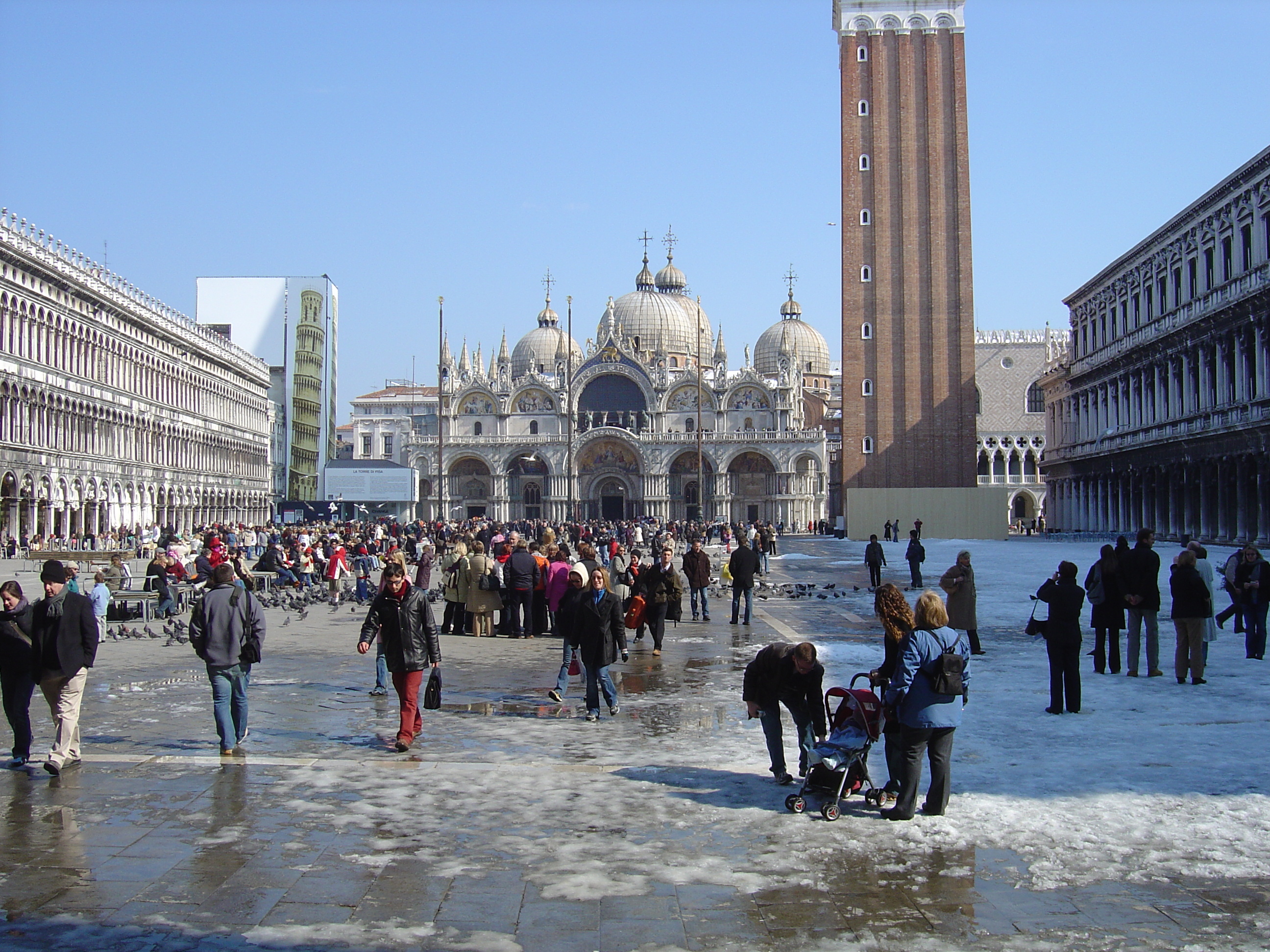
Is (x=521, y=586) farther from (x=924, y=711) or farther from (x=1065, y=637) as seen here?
(x=924, y=711)

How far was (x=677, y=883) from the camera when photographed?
6.01 m

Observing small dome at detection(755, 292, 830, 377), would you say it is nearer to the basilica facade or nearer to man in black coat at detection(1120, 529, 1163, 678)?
the basilica facade

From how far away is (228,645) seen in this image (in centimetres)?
898

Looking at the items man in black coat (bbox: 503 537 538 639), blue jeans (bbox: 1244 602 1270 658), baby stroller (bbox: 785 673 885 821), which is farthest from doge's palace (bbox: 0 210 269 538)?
baby stroller (bbox: 785 673 885 821)

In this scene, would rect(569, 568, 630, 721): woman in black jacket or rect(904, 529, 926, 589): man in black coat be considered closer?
rect(569, 568, 630, 721): woman in black jacket

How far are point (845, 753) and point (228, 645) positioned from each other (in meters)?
4.56

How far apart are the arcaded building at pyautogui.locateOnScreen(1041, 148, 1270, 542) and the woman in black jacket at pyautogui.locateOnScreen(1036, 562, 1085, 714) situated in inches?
1066

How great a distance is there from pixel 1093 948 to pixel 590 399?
82.6m

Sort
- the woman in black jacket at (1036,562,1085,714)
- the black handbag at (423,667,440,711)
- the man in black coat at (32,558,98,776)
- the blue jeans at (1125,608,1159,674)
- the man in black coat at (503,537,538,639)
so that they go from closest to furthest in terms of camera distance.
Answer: the man in black coat at (32,558,98,776)
the black handbag at (423,667,440,711)
the woman in black jacket at (1036,562,1085,714)
the blue jeans at (1125,608,1159,674)
the man in black coat at (503,537,538,639)

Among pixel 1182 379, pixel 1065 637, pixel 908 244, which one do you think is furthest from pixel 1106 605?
pixel 908 244

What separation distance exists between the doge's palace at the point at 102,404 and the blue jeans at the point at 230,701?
109 ft

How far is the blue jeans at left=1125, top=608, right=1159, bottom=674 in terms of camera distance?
12.3m

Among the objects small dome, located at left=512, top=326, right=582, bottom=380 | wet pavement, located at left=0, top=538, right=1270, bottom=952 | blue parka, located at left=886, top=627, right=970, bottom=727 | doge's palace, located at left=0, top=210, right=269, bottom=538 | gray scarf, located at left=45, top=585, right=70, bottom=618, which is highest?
small dome, located at left=512, top=326, right=582, bottom=380

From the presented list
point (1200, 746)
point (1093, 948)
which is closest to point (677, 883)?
point (1093, 948)
